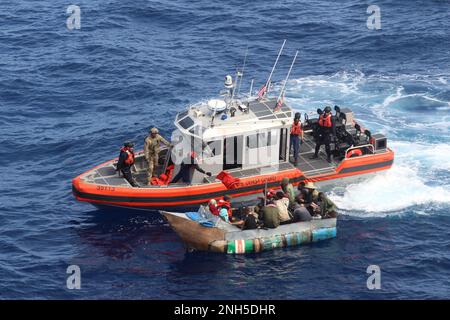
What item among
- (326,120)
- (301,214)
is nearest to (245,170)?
(301,214)

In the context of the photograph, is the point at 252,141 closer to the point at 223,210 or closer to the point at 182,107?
the point at 223,210

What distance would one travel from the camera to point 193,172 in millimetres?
37531

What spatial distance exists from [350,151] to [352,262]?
23.4 feet

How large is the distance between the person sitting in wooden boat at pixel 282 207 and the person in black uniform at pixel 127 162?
6.35 m

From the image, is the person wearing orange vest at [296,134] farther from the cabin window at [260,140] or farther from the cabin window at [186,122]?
the cabin window at [186,122]

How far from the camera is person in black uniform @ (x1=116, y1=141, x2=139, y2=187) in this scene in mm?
37062

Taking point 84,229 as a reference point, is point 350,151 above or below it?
above

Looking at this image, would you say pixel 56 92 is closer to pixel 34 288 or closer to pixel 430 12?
pixel 34 288

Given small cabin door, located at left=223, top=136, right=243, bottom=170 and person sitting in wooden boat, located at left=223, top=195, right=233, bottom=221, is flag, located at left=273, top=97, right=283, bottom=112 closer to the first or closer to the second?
small cabin door, located at left=223, top=136, right=243, bottom=170

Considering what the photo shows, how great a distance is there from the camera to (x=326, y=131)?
130 feet

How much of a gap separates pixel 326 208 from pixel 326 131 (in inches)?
187

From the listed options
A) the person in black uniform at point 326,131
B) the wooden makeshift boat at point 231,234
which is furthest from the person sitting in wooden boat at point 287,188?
the person in black uniform at point 326,131

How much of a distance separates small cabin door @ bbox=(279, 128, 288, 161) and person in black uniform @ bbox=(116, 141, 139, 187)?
6.75 meters
